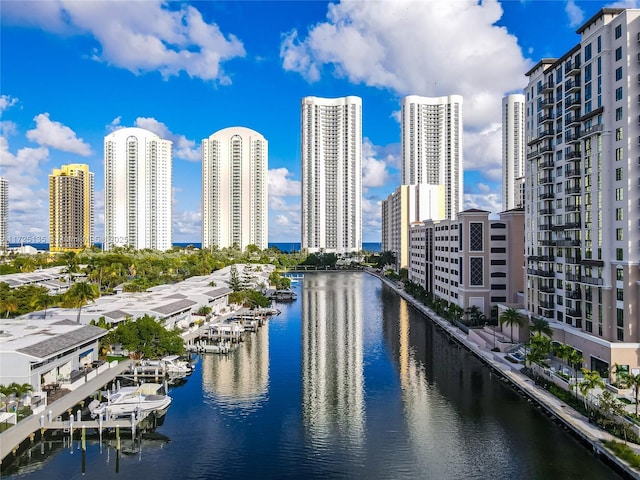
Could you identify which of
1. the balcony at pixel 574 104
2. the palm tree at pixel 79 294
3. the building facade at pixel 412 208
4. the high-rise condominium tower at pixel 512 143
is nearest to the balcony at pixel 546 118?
the balcony at pixel 574 104

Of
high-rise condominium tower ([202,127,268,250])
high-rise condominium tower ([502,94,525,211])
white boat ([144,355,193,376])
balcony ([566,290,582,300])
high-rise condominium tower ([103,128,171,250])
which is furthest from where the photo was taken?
high-rise condominium tower ([202,127,268,250])

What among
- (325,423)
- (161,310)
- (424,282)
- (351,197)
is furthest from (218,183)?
(325,423)

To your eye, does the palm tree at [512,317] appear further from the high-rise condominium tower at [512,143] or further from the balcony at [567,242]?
the high-rise condominium tower at [512,143]

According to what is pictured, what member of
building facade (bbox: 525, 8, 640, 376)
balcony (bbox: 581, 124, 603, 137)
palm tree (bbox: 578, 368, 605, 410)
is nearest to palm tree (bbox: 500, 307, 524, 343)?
building facade (bbox: 525, 8, 640, 376)

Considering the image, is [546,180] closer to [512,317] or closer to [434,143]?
[512,317]

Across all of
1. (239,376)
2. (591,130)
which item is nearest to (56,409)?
(239,376)

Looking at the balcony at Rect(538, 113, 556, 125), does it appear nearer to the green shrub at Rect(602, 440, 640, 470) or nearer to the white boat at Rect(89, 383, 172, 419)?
the green shrub at Rect(602, 440, 640, 470)
